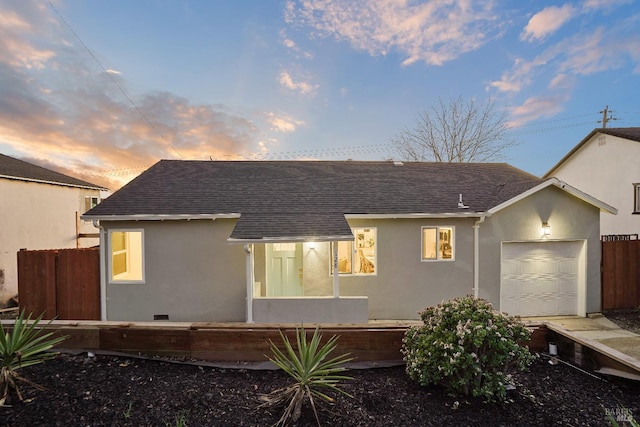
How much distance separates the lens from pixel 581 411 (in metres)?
2.75

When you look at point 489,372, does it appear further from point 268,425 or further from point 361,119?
point 361,119

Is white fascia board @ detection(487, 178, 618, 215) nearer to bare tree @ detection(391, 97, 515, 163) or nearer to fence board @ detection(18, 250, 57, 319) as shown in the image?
bare tree @ detection(391, 97, 515, 163)

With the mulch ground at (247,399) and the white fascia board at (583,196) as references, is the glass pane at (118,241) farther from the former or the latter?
the white fascia board at (583,196)

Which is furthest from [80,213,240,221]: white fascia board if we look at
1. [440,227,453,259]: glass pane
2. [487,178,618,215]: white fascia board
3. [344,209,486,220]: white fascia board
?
[487,178,618,215]: white fascia board

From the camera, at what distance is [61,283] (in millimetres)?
7523

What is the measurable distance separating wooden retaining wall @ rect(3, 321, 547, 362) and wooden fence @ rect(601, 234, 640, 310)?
8.97 meters

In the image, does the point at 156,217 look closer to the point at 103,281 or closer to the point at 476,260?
the point at 103,281

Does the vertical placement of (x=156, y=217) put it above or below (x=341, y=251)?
above

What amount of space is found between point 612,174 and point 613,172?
0.10 m

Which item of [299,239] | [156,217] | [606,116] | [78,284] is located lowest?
[78,284]

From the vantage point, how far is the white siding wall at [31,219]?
1106 centimetres

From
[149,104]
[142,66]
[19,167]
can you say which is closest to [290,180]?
[142,66]

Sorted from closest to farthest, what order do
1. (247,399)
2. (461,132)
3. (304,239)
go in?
(247,399) < (304,239) < (461,132)

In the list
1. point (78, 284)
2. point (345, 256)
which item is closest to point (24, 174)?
point (78, 284)
